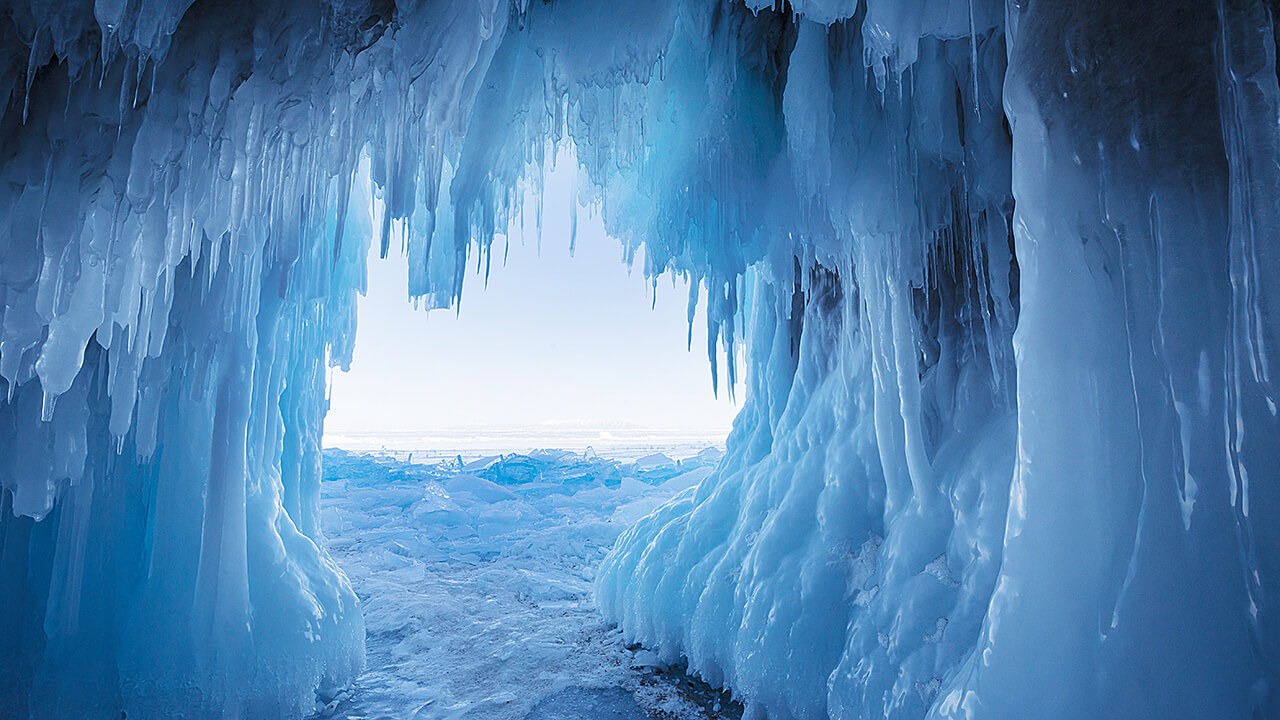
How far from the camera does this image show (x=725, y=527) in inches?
229

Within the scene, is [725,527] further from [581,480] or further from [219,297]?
[581,480]

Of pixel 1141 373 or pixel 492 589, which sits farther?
pixel 492 589

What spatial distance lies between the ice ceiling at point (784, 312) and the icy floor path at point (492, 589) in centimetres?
55

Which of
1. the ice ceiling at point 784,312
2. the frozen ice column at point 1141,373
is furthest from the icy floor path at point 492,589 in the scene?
the frozen ice column at point 1141,373

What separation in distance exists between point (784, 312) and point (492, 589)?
17.1 feet

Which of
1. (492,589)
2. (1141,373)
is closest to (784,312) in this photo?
(1141,373)

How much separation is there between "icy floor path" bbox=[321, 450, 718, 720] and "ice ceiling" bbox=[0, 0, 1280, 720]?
548 millimetres

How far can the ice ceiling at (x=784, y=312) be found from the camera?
171 cm

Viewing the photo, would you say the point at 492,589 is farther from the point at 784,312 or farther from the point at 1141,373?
A: the point at 1141,373

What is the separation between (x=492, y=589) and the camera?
755 cm

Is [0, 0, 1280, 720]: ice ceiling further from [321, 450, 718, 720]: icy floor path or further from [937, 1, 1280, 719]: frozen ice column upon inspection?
[321, 450, 718, 720]: icy floor path

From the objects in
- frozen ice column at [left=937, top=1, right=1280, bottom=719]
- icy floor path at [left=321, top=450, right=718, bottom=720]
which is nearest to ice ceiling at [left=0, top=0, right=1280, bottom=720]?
frozen ice column at [left=937, top=1, right=1280, bottom=719]

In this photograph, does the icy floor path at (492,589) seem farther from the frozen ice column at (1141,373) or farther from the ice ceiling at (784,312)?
the frozen ice column at (1141,373)

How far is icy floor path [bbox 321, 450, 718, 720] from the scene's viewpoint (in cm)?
425
